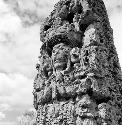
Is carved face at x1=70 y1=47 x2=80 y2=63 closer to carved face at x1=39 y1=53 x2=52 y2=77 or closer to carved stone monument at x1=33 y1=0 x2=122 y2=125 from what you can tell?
carved stone monument at x1=33 y1=0 x2=122 y2=125

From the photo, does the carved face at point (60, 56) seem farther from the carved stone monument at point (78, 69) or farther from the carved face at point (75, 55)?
the carved face at point (75, 55)

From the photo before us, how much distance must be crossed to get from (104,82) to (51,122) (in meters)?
2.00

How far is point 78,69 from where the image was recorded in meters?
7.90

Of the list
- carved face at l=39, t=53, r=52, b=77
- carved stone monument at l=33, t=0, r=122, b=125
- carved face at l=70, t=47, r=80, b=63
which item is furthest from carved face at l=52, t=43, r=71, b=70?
carved face at l=39, t=53, r=52, b=77

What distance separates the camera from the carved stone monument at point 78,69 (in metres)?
7.40

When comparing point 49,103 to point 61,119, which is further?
point 49,103

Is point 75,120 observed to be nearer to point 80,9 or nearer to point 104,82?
point 104,82

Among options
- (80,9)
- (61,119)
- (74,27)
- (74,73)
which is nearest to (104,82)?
(74,73)

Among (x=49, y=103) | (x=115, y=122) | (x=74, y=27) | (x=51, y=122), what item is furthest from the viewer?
(x=74, y=27)

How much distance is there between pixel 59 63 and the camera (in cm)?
850

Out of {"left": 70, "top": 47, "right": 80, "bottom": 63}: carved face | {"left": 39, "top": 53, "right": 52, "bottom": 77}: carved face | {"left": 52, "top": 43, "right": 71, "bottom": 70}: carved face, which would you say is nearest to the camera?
{"left": 70, "top": 47, "right": 80, "bottom": 63}: carved face

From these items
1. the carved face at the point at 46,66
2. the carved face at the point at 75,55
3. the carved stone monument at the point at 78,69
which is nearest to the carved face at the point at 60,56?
the carved stone monument at the point at 78,69

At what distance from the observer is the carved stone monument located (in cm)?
740

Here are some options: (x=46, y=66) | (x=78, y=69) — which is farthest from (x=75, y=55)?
(x=46, y=66)
